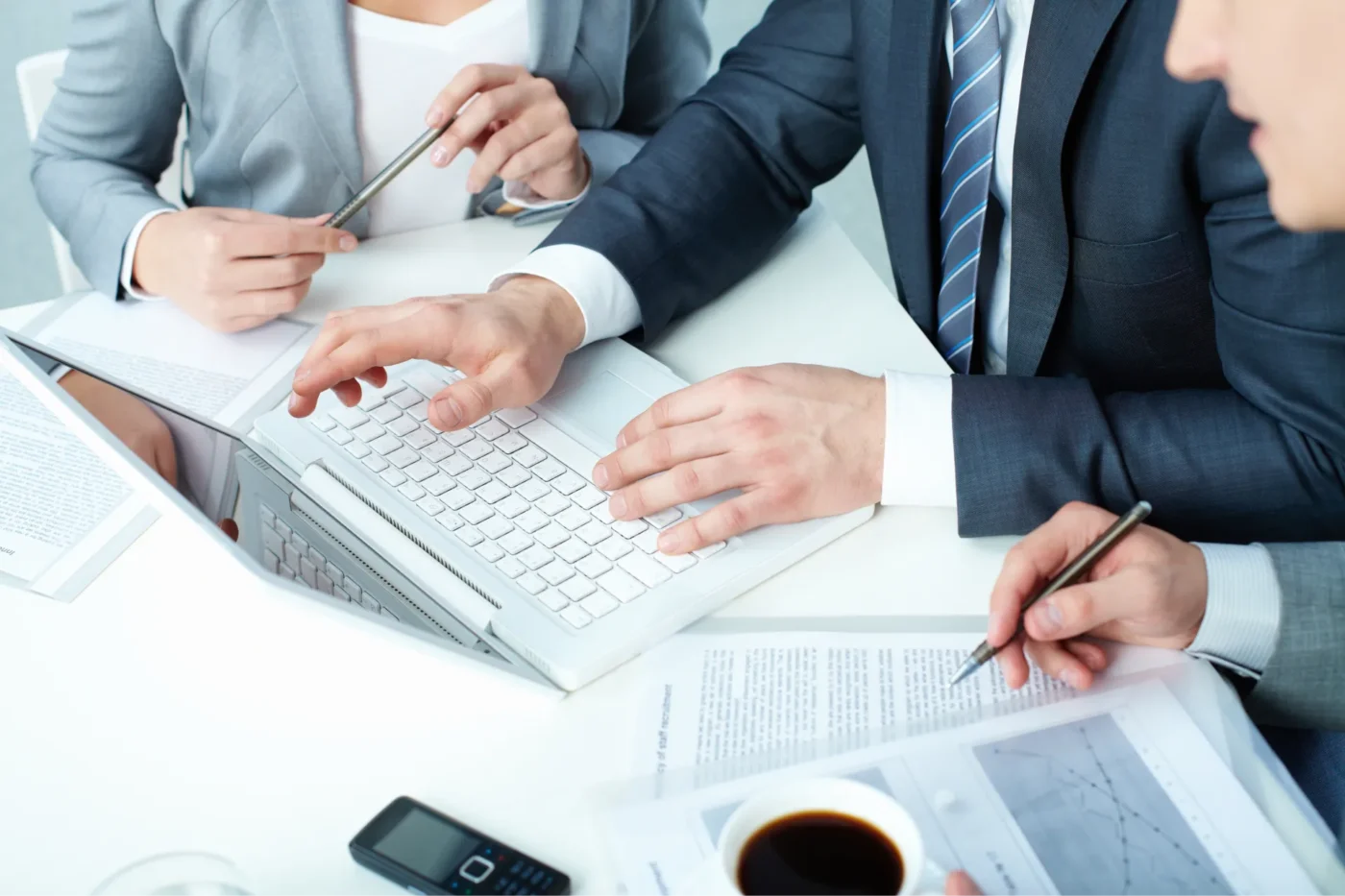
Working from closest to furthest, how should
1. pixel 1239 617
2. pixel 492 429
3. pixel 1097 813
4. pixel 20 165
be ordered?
1. pixel 1097 813
2. pixel 1239 617
3. pixel 492 429
4. pixel 20 165

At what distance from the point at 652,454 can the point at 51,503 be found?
47cm

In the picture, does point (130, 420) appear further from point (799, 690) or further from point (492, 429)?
point (799, 690)

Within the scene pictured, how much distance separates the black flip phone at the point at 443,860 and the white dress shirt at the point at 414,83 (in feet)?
2.67

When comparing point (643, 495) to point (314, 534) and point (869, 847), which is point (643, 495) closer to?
point (314, 534)

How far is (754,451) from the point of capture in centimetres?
91

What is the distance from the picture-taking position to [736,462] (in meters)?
0.91

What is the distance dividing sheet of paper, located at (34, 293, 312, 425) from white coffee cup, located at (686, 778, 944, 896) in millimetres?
625

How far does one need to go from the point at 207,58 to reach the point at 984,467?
90 centimetres

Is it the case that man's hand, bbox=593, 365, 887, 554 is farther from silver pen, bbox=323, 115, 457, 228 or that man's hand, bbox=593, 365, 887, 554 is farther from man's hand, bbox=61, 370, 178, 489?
silver pen, bbox=323, 115, 457, 228

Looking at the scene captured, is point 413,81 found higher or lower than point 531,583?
higher

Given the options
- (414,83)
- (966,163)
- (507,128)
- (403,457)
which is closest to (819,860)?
(403,457)

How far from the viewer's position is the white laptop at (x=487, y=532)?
0.80 meters

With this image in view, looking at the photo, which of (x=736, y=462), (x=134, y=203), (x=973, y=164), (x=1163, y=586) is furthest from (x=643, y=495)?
(x=134, y=203)

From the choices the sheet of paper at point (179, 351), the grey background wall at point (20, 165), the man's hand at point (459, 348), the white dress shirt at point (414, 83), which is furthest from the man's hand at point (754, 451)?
the grey background wall at point (20, 165)
